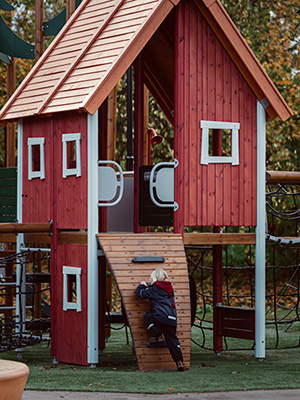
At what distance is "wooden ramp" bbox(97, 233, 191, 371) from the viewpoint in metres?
11.0

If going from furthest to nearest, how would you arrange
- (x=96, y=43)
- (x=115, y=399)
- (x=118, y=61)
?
(x=96, y=43) < (x=118, y=61) < (x=115, y=399)

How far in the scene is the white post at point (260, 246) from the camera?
41.8 feet

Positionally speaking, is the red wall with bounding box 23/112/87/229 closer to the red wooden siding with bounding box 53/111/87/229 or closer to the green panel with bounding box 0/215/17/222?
the red wooden siding with bounding box 53/111/87/229

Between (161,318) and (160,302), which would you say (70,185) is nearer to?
(160,302)

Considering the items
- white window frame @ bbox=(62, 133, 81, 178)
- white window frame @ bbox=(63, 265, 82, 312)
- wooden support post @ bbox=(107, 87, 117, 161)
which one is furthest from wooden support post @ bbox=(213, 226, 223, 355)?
wooden support post @ bbox=(107, 87, 117, 161)

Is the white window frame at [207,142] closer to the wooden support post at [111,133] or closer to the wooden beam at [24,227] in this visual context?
the wooden beam at [24,227]

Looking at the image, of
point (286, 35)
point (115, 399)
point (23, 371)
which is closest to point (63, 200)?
point (115, 399)

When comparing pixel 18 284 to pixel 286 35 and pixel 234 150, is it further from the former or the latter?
pixel 286 35

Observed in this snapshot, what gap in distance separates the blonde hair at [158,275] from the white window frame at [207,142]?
2.19 meters

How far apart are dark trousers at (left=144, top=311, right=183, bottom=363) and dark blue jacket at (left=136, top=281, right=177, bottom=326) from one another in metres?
0.07

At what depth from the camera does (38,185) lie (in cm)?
1328

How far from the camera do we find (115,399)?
903 cm

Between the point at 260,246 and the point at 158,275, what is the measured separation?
2405mm

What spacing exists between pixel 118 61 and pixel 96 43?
118 centimetres
